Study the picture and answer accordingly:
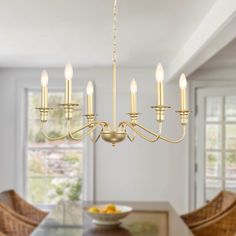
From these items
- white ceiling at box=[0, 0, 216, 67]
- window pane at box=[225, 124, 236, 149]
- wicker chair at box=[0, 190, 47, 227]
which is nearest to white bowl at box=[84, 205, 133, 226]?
wicker chair at box=[0, 190, 47, 227]

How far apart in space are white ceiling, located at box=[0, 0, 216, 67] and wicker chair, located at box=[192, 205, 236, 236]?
4.95ft

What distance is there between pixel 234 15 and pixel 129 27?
1129 millimetres

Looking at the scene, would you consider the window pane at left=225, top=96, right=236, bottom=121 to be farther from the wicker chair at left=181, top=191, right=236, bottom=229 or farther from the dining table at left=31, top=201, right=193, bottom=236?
the dining table at left=31, top=201, right=193, bottom=236

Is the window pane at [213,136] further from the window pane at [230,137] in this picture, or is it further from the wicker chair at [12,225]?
the wicker chair at [12,225]

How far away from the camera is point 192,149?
517cm

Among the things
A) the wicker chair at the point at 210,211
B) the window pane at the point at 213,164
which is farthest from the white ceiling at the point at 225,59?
the wicker chair at the point at 210,211

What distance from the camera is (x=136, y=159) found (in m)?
5.23

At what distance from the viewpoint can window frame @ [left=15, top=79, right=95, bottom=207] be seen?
521 centimetres

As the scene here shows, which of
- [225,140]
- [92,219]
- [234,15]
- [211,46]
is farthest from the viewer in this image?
[225,140]

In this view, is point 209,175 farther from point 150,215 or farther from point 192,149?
point 150,215

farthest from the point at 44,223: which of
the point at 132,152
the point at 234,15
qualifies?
the point at 132,152

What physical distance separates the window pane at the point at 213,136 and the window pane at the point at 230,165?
0.55 ft

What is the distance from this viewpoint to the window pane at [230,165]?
5.07 m

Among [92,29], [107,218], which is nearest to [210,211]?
[107,218]
